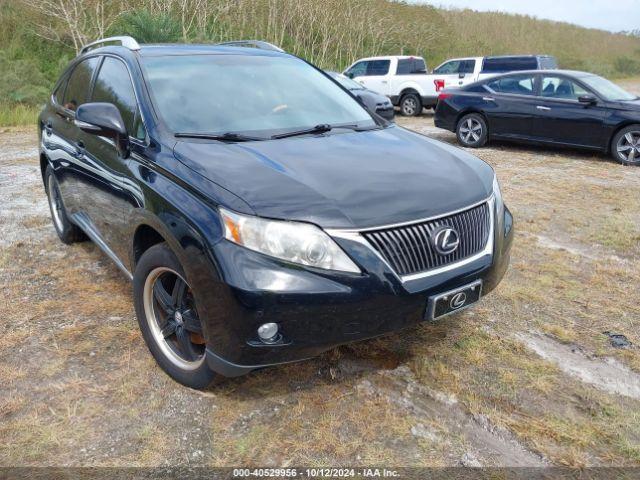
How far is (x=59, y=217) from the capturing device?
15.8ft

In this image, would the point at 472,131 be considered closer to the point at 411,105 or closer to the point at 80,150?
the point at 411,105

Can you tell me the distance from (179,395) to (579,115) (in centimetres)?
834

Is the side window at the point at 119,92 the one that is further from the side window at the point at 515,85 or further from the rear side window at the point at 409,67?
the rear side window at the point at 409,67

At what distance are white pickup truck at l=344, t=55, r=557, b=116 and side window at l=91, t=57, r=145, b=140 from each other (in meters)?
12.4

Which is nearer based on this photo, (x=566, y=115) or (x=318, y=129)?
(x=318, y=129)

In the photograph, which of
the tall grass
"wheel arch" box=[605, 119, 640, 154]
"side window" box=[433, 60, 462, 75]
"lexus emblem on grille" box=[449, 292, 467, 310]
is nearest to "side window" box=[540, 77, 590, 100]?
"wheel arch" box=[605, 119, 640, 154]

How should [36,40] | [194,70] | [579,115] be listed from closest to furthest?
[194,70] → [579,115] → [36,40]

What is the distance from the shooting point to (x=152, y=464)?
229 cm

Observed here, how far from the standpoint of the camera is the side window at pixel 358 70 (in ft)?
53.8

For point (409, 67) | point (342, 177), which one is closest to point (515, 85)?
point (409, 67)

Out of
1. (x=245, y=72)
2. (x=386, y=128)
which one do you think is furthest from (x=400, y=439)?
(x=245, y=72)

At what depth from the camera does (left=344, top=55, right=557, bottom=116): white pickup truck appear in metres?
14.8

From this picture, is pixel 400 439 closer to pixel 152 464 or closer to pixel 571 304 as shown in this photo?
pixel 152 464

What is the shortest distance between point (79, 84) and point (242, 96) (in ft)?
5.41
